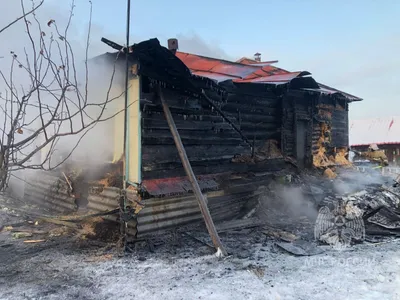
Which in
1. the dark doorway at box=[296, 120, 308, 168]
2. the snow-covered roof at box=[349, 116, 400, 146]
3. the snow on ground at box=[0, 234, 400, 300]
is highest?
the snow-covered roof at box=[349, 116, 400, 146]

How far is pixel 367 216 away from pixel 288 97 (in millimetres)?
4596

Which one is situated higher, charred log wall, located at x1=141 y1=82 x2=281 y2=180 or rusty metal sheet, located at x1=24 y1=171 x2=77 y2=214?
charred log wall, located at x1=141 y1=82 x2=281 y2=180

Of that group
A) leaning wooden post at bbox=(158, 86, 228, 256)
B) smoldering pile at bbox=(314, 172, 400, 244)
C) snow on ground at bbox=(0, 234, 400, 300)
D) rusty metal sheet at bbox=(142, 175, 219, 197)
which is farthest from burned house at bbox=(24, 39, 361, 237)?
smoldering pile at bbox=(314, 172, 400, 244)

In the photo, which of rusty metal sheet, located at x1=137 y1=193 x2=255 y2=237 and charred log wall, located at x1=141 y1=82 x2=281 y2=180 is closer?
rusty metal sheet, located at x1=137 y1=193 x2=255 y2=237

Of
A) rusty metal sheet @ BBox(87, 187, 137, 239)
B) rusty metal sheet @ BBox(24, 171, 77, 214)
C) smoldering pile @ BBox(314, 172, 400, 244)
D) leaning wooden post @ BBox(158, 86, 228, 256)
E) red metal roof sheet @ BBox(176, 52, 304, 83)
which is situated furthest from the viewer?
rusty metal sheet @ BBox(24, 171, 77, 214)

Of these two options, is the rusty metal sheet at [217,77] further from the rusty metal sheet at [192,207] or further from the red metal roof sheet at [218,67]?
the rusty metal sheet at [192,207]

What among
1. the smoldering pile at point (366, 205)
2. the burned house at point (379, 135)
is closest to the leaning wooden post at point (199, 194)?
the smoldering pile at point (366, 205)

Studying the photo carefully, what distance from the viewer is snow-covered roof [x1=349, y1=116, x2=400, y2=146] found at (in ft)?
87.2

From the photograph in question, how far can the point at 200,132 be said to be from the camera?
7406mm

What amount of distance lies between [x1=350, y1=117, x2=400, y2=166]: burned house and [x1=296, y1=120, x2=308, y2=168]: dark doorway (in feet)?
58.5

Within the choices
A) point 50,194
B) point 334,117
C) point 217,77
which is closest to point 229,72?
point 217,77

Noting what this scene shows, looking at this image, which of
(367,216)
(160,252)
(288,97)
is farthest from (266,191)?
(160,252)

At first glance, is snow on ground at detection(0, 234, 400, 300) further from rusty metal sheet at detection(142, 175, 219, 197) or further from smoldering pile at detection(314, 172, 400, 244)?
rusty metal sheet at detection(142, 175, 219, 197)

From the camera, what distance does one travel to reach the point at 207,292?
413 cm
